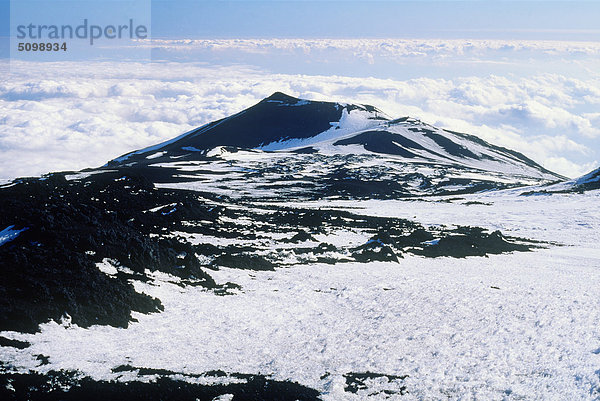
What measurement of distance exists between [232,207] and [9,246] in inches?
2080

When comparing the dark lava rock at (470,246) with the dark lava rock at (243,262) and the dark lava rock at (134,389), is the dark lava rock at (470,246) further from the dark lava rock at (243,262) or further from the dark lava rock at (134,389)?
the dark lava rock at (134,389)

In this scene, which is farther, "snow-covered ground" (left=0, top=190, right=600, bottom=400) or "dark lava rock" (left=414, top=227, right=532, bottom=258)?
"dark lava rock" (left=414, top=227, right=532, bottom=258)

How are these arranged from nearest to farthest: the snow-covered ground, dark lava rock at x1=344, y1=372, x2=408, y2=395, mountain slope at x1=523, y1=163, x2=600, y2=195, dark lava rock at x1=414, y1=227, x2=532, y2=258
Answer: dark lava rock at x1=344, y1=372, x2=408, y2=395 < the snow-covered ground < dark lava rock at x1=414, y1=227, x2=532, y2=258 < mountain slope at x1=523, y1=163, x2=600, y2=195

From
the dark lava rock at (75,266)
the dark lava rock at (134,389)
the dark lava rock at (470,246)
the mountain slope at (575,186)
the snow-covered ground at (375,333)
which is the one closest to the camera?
the dark lava rock at (134,389)

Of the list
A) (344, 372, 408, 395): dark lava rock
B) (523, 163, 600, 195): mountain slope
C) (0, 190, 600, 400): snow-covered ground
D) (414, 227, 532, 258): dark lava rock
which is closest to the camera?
(344, 372, 408, 395): dark lava rock

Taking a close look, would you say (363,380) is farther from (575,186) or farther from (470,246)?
(575,186)

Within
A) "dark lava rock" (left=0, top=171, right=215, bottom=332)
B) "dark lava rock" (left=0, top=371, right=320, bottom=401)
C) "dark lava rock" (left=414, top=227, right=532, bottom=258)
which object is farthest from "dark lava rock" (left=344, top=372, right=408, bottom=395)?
"dark lava rock" (left=414, top=227, right=532, bottom=258)

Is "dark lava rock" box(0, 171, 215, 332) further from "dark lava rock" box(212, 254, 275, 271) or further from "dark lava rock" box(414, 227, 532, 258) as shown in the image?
"dark lava rock" box(414, 227, 532, 258)

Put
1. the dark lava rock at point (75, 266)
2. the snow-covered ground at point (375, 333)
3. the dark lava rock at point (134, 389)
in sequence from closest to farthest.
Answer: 1. the dark lava rock at point (134, 389)
2. the snow-covered ground at point (375, 333)
3. the dark lava rock at point (75, 266)

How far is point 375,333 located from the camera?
27266mm

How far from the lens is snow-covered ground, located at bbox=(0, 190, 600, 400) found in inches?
847

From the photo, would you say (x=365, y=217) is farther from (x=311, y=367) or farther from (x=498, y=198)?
(x=311, y=367)

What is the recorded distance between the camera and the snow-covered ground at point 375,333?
70.6ft

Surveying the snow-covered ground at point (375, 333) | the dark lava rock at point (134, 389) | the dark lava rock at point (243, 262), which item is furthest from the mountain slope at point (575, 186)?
the dark lava rock at point (134, 389)
